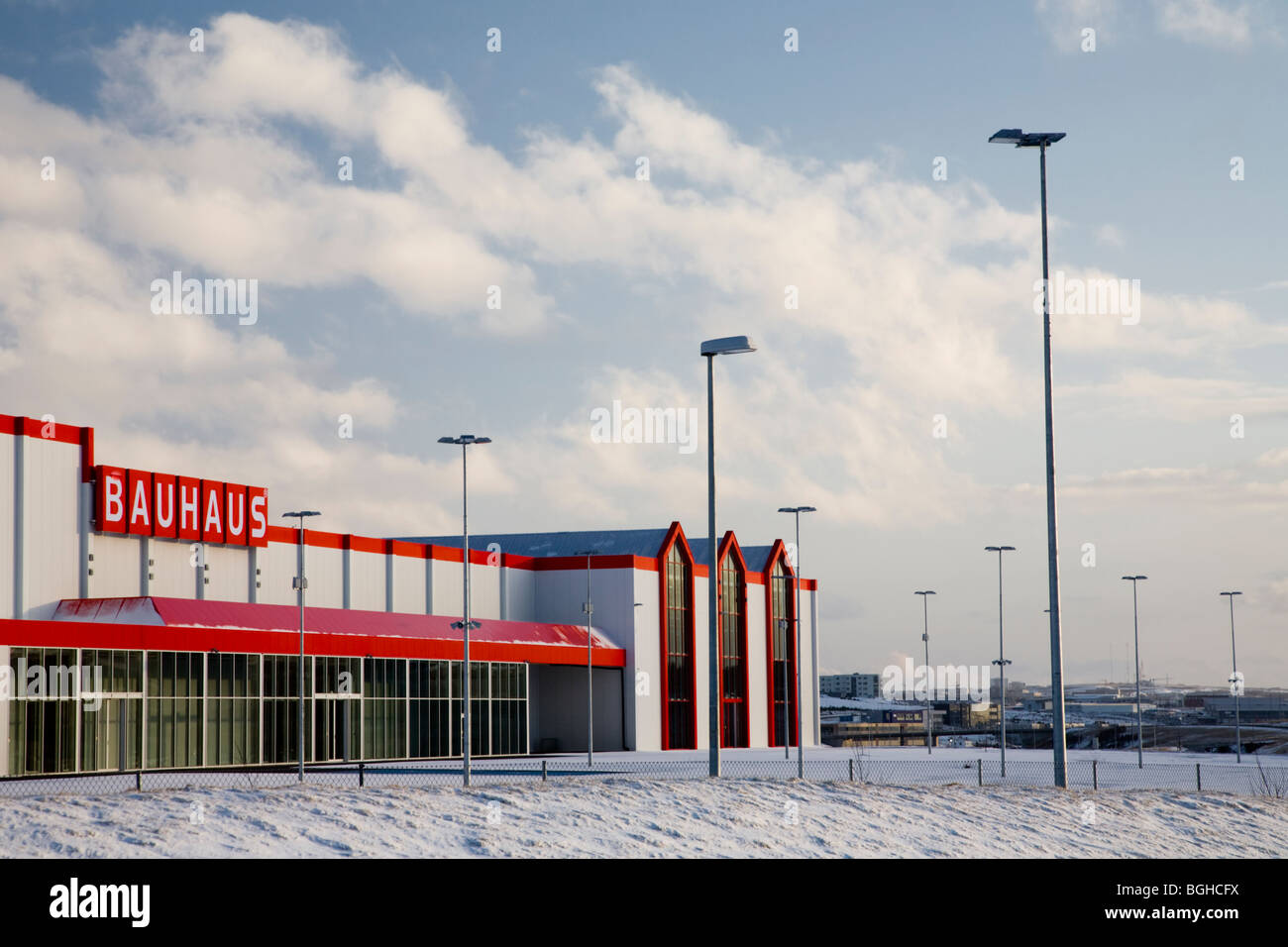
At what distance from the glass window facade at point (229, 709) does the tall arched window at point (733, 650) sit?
61.1 feet

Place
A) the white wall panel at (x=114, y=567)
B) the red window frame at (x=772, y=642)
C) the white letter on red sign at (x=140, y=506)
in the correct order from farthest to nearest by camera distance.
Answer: the red window frame at (x=772, y=642) → the white letter on red sign at (x=140, y=506) → the white wall panel at (x=114, y=567)

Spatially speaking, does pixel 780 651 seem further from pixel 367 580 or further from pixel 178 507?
pixel 178 507

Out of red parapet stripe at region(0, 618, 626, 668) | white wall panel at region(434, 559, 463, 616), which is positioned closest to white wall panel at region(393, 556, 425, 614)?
white wall panel at region(434, 559, 463, 616)

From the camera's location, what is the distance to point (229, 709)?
52.0 meters

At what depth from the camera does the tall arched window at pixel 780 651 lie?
295 ft

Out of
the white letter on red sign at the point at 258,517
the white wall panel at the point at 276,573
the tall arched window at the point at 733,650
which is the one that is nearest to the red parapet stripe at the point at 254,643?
the white wall panel at the point at 276,573

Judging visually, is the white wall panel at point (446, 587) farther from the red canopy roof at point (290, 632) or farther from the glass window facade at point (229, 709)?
the glass window facade at point (229, 709)

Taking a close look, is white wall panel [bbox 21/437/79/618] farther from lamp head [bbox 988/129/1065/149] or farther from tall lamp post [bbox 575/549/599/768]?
lamp head [bbox 988/129/1065/149]

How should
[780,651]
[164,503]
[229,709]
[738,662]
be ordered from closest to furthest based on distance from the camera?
[229,709]
[164,503]
[738,662]
[780,651]

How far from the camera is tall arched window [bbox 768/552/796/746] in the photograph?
8981 centimetres

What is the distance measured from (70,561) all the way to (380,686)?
15066mm

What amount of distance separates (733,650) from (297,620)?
1351 inches

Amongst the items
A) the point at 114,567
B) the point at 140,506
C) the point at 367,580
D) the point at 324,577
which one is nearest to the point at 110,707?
the point at 114,567
